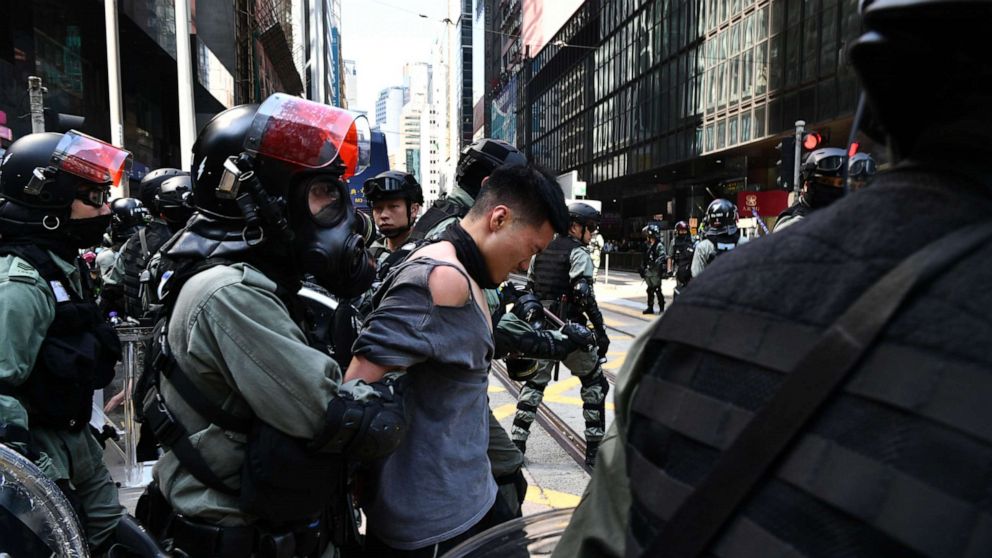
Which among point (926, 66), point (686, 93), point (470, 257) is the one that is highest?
point (686, 93)

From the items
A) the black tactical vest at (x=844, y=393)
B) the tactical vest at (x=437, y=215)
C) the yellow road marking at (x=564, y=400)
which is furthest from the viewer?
the yellow road marking at (x=564, y=400)

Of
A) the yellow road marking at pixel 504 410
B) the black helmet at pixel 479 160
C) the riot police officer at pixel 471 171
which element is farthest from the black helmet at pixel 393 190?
the yellow road marking at pixel 504 410

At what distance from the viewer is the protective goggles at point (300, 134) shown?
5.98 ft

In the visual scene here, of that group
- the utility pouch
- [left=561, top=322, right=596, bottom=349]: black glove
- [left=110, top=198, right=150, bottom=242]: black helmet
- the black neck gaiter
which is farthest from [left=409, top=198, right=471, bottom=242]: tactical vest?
[left=110, top=198, right=150, bottom=242]: black helmet

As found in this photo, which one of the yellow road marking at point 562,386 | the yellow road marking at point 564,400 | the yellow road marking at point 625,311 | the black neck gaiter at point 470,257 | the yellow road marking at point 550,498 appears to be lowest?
the yellow road marking at point 625,311

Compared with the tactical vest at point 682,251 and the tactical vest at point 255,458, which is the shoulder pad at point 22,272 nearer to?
the tactical vest at point 255,458

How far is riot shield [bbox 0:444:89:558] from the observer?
1.76m

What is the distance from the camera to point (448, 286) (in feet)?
5.83

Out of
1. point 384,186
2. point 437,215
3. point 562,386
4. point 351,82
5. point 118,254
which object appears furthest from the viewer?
point 351,82

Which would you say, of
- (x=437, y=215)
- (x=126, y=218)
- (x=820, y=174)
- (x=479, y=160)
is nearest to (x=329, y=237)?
(x=479, y=160)

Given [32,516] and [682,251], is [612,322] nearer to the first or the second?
[682,251]

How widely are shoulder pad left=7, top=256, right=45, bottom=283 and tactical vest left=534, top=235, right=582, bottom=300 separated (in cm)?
408

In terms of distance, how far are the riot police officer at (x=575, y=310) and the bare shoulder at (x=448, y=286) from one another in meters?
2.95

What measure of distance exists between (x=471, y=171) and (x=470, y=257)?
6.11ft
